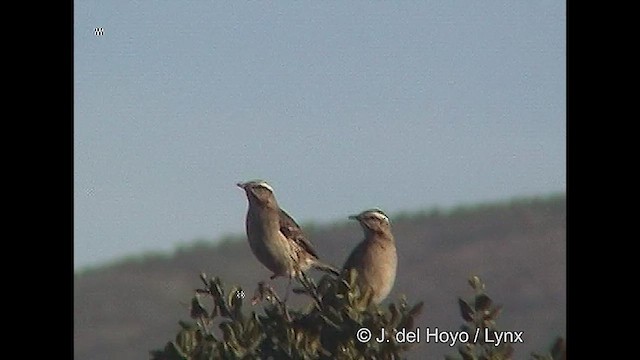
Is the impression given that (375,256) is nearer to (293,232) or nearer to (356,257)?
(356,257)

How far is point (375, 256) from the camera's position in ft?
9.43

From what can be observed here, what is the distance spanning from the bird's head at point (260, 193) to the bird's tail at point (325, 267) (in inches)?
9.6

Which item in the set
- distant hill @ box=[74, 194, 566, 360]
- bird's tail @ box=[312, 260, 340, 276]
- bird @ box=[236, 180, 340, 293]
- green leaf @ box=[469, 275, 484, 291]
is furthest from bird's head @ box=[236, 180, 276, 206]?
green leaf @ box=[469, 275, 484, 291]

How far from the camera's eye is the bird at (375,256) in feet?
9.32

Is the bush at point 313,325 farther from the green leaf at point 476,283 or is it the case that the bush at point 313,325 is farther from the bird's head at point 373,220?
the bird's head at point 373,220

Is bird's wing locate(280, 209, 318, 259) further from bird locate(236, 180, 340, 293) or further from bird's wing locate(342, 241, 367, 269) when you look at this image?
bird's wing locate(342, 241, 367, 269)

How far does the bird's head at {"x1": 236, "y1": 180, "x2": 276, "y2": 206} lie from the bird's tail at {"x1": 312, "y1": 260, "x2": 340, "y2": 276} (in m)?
0.24

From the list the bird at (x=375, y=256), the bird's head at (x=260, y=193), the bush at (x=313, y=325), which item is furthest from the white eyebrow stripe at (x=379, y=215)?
the bird's head at (x=260, y=193)

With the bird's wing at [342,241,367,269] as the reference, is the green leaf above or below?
below

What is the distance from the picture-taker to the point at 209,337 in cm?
274

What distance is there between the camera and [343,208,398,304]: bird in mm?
2842
